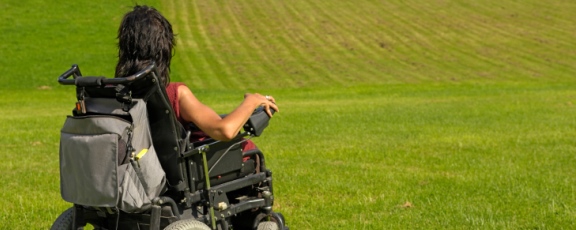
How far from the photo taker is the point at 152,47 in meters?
5.08

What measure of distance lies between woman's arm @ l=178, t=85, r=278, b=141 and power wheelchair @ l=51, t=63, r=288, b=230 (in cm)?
12

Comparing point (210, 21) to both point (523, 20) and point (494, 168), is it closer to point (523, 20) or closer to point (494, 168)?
point (523, 20)

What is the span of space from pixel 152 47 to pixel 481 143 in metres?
9.80

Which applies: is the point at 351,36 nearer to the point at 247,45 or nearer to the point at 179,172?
the point at 247,45

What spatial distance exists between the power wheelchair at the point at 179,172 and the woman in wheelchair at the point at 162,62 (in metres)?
0.14

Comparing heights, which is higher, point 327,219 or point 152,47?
point 152,47

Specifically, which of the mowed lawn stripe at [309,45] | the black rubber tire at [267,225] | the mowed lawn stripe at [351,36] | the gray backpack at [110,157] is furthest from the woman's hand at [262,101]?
the mowed lawn stripe at [351,36]

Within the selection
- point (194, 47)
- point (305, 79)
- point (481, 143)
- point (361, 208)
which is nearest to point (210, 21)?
point (194, 47)

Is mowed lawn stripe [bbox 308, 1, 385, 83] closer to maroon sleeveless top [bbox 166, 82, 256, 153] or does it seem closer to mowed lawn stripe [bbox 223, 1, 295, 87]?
mowed lawn stripe [bbox 223, 1, 295, 87]

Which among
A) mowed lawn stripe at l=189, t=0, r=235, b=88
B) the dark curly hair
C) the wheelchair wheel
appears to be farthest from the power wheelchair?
mowed lawn stripe at l=189, t=0, r=235, b=88

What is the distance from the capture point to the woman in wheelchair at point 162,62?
508 cm

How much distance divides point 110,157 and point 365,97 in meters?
A: 24.7

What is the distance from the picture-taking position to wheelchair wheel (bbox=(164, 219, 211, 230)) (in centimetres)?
497

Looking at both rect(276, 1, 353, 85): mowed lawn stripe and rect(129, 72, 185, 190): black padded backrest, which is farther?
rect(276, 1, 353, 85): mowed lawn stripe
